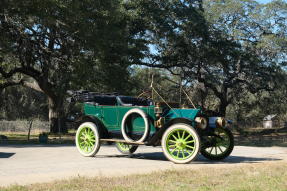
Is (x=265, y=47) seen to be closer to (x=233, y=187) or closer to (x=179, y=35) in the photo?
(x=179, y=35)

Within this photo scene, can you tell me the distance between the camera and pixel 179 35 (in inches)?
1202

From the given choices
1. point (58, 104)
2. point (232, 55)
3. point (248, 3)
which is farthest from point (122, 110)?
point (248, 3)

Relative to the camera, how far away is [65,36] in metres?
23.1

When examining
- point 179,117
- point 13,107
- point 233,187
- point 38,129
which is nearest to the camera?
point 233,187

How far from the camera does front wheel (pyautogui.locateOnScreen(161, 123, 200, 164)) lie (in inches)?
400

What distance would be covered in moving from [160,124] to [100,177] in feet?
11.3

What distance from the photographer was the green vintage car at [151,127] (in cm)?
1047

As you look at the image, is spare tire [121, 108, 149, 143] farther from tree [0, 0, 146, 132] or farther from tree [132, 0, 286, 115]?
tree [132, 0, 286, 115]

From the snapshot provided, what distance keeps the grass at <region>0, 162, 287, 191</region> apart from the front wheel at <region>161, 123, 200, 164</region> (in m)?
1.61

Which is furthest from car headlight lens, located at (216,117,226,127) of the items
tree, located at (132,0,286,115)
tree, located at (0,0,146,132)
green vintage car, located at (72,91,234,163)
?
tree, located at (132,0,286,115)

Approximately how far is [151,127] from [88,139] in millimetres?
2272

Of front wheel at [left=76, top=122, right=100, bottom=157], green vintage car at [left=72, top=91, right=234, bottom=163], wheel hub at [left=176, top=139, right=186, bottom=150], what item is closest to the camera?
wheel hub at [left=176, top=139, right=186, bottom=150]

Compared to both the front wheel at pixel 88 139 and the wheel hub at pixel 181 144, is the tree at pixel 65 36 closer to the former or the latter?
the front wheel at pixel 88 139

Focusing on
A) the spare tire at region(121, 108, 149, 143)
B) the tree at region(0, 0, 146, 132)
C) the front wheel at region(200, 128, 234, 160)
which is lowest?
the front wheel at region(200, 128, 234, 160)
